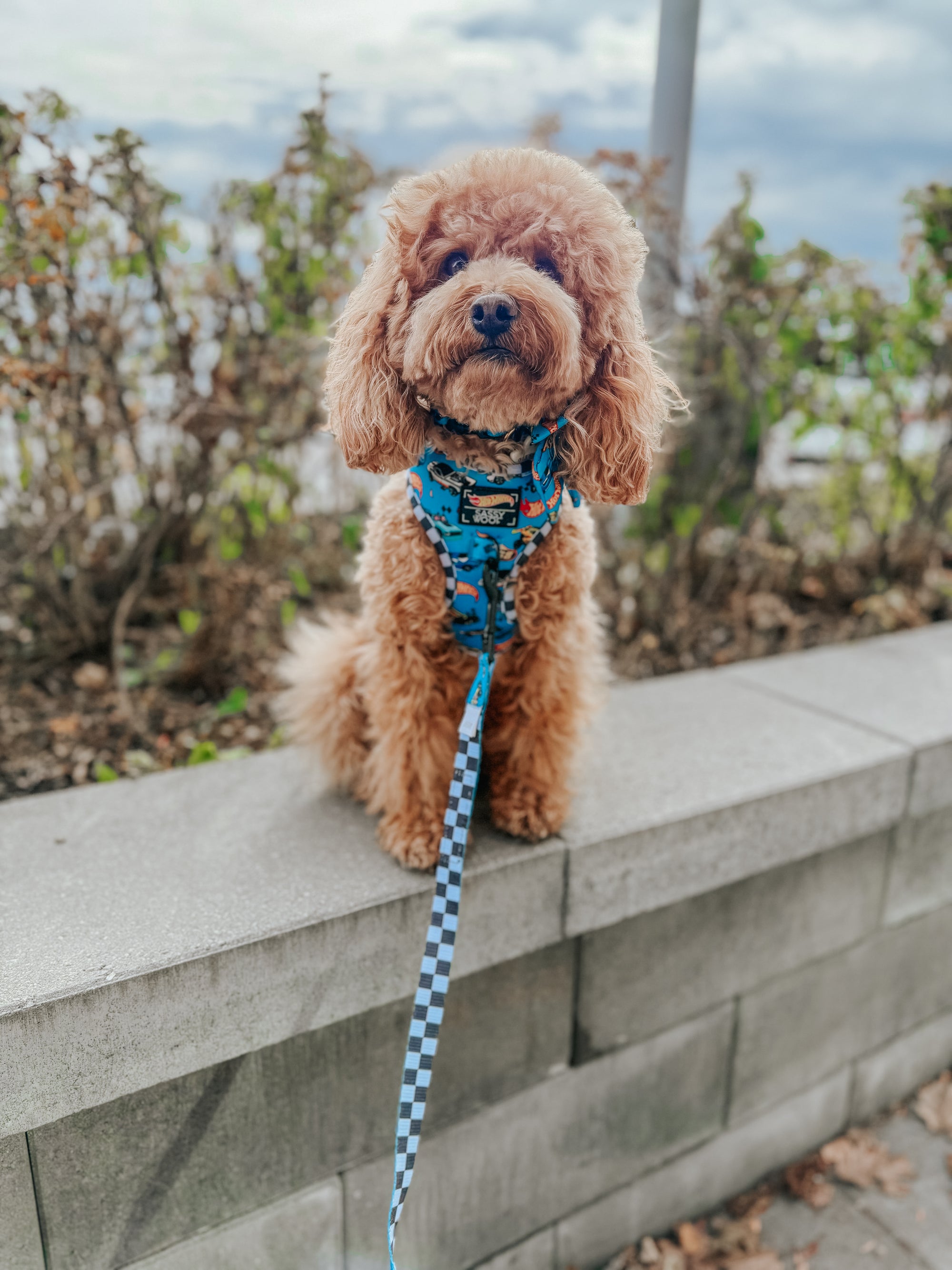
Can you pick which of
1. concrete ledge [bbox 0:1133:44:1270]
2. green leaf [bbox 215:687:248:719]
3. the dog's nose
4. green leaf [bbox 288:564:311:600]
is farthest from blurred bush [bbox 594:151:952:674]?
concrete ledge [bbox 0:1133:44:1270]

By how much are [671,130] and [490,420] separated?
2.31m

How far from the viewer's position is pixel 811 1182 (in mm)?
2475

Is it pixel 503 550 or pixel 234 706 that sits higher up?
pixel 503 550

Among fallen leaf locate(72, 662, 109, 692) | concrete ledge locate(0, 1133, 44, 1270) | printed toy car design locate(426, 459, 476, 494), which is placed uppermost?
printed toy car design locate(426, 459, 476, 494)

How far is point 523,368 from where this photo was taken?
1302 millimetres

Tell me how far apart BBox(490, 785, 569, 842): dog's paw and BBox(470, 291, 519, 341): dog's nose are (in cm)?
95

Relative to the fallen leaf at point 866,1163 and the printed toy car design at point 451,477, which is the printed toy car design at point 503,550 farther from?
the fallen leaf at point 866,1163

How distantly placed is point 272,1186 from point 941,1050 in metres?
2.26

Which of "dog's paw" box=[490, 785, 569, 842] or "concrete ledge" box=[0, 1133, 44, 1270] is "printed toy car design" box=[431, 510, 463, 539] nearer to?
"dog's paw" box=[490, 785, 569, 842]

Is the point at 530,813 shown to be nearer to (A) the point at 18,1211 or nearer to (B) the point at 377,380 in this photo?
(B) the point at 377,380

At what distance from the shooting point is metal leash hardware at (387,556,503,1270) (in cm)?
134

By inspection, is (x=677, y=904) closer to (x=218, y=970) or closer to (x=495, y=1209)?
(x=495, y=1209)

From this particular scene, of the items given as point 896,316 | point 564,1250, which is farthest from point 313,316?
point 564,1250

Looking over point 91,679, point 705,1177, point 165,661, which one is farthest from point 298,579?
point 705,1177
